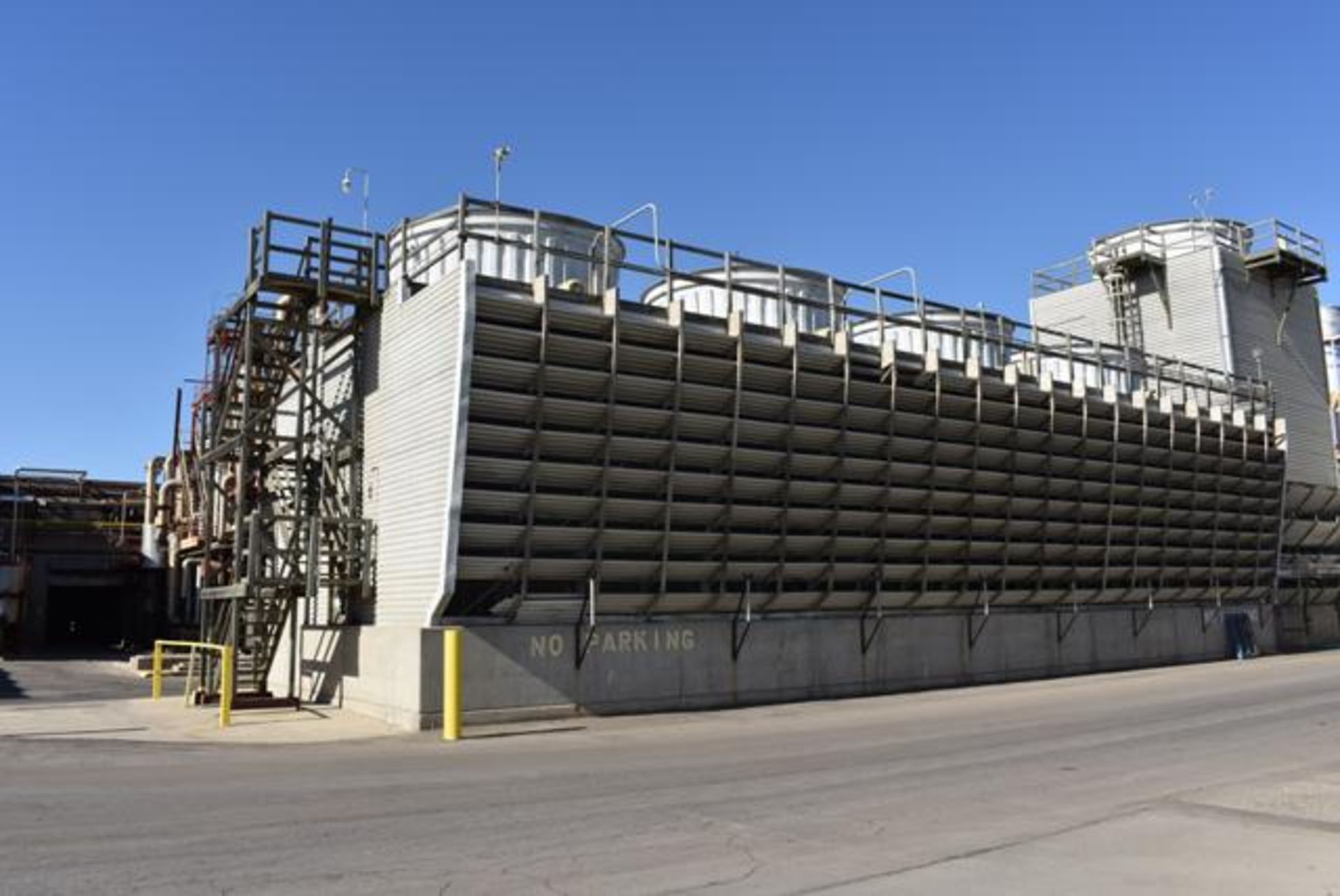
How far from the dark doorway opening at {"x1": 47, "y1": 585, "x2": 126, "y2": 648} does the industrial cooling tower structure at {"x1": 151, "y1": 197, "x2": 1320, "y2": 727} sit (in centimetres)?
3157

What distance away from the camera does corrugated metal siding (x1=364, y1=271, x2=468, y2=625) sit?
17516 millimetres

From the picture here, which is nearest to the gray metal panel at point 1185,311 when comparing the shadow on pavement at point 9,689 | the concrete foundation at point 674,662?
the concrete foundation at point 674,662

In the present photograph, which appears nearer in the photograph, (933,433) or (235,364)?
(235,364)

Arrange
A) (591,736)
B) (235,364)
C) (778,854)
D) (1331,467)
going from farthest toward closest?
(1331,467)
(235,364)
(591,736)
(778,854)

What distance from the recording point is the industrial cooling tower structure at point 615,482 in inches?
711

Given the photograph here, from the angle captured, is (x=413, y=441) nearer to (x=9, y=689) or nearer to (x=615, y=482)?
(x=615, y=482)

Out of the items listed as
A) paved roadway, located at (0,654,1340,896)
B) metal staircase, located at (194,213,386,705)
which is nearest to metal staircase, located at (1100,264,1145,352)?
paved roadway, located at (0,654,1340,896)

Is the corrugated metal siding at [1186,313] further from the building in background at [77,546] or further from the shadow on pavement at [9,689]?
the building in background at [77,546]

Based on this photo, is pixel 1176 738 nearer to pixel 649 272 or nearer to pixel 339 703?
pixel 649 272

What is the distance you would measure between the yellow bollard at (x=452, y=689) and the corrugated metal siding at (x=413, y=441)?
1.31 meters

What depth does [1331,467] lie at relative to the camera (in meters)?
39.6

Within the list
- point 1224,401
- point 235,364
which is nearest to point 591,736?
point 235,364

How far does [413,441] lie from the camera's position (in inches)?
734

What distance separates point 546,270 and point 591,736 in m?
8.88
